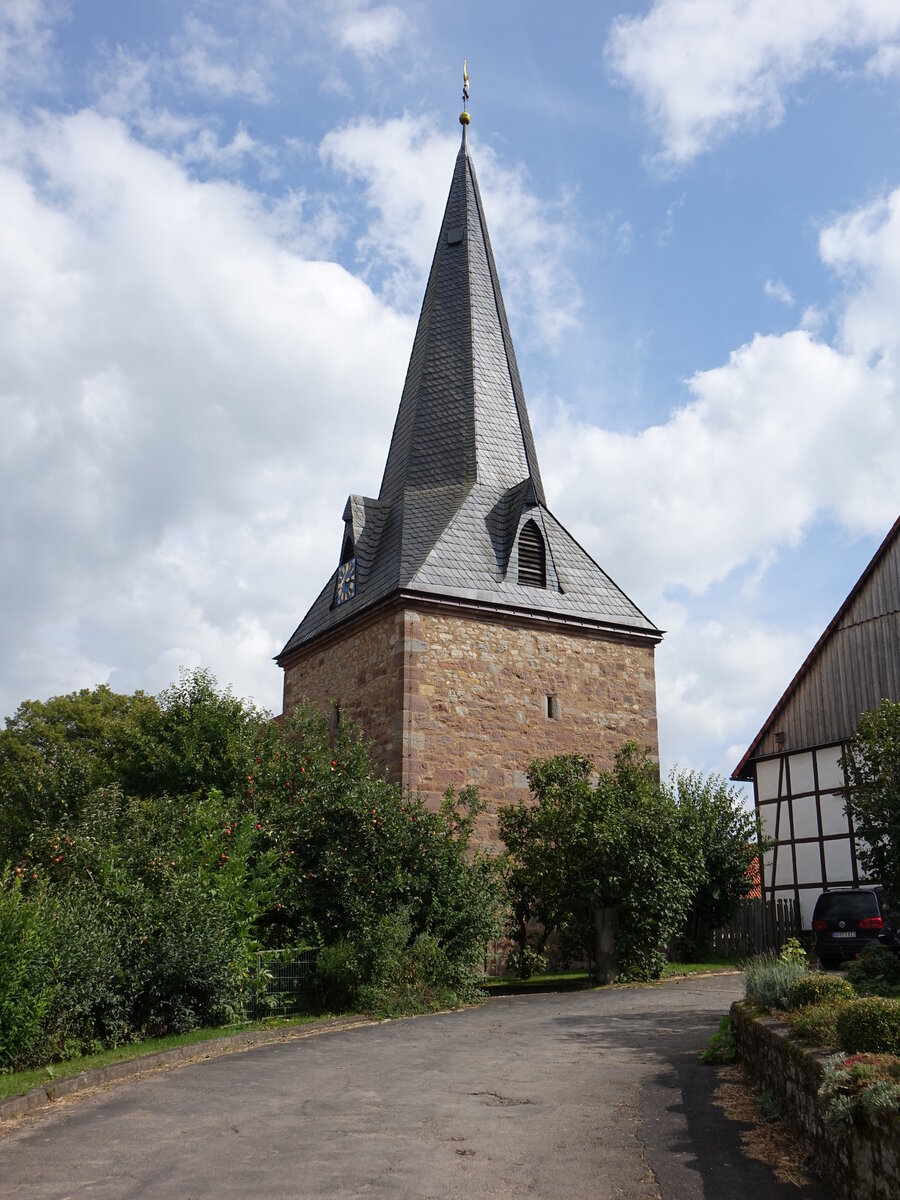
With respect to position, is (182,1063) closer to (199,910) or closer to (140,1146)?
(199,910)

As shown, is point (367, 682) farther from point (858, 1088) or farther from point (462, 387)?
point (858, 1088)

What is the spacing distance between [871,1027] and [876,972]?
649 cm

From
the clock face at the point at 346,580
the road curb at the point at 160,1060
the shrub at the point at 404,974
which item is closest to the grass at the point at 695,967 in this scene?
the shrub at the point at 404,974

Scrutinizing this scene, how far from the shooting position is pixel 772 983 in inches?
334

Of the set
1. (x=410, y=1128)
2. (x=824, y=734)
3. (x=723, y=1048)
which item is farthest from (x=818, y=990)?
(x=824, y=734)

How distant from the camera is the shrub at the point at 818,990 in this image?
7648 millimetres

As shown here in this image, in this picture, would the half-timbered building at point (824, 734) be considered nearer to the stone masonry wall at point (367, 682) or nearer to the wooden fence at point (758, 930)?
the wooden fence at point (758, 930)

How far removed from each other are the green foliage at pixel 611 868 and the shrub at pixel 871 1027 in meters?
9.75

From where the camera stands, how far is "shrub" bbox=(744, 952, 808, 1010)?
838 cm

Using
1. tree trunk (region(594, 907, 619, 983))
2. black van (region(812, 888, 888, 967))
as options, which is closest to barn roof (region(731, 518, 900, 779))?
black van (region(812, 888, 888, 967))

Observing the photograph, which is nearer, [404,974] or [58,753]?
[404,974]

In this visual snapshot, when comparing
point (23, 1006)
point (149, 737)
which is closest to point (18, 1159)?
point (23, 1006)

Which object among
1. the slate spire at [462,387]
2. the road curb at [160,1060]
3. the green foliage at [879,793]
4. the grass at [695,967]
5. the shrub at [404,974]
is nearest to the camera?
the road curb at [160,1060]

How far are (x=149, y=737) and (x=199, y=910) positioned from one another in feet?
24.6
